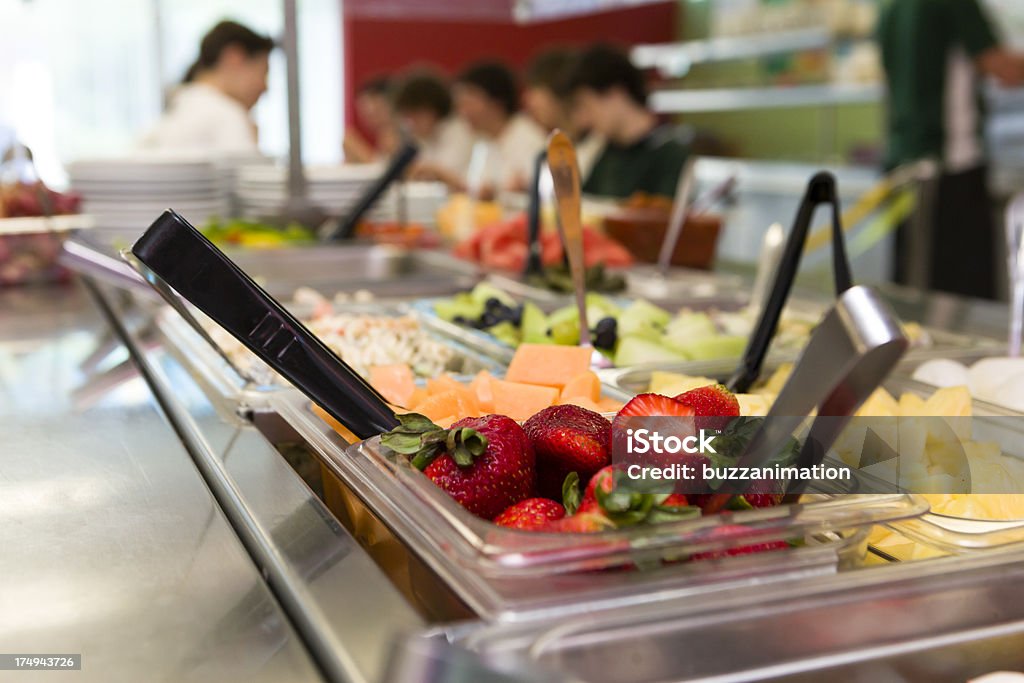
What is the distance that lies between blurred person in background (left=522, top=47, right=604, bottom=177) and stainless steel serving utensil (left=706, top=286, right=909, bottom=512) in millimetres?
4842

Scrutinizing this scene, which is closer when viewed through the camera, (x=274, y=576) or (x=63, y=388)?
(x=274, y=576)

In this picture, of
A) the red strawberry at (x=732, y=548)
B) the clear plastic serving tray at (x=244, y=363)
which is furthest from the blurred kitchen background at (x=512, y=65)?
the red strawberry at (x=732, y=548)

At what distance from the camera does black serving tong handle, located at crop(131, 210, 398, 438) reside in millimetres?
862

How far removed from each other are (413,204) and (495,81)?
3676 mm

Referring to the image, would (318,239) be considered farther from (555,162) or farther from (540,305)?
(555,162)

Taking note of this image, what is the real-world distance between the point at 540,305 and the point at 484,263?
0.47 meters

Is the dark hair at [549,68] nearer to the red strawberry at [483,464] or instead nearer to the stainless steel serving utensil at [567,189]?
the stainless steel serving utensil at [567,189]

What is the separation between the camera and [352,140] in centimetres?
644

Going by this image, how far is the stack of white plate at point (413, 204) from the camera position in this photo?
3.13m

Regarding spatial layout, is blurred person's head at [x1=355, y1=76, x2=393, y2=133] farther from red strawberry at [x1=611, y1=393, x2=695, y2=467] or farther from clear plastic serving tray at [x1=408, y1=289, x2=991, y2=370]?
red strawberry at [x1=611, y1=393, x2=695, y2=467]

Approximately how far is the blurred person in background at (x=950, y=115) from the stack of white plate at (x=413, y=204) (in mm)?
1931

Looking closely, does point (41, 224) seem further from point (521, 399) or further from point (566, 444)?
point (566, 444)

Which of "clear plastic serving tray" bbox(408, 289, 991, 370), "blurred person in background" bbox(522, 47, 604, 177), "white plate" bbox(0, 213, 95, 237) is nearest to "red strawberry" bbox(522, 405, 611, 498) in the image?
"clear plastic serving tray" bbox(408, 289, 991, 370)

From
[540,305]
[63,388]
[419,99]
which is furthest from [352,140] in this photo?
[63,388]
